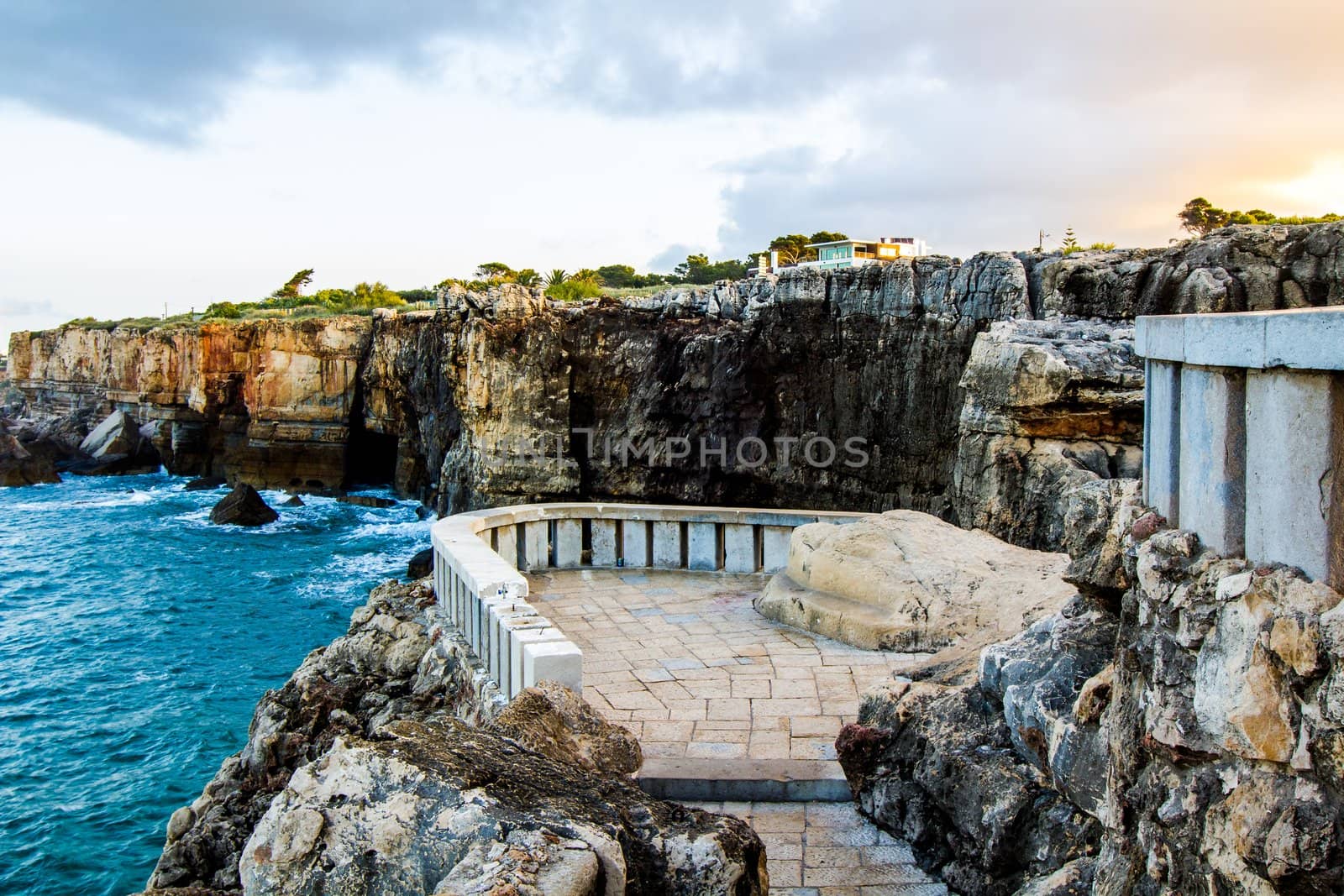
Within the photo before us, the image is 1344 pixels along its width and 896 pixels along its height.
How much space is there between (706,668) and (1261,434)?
495 centimetres

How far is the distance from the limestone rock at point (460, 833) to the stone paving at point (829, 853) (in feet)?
2.79

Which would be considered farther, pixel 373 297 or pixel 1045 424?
pixel 373 297

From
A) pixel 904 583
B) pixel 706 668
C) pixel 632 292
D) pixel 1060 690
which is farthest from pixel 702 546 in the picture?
pixel 632 292

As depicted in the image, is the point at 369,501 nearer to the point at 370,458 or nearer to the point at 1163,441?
the point at 370,458

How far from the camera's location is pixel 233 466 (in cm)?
4303

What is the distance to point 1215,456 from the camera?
115 inches

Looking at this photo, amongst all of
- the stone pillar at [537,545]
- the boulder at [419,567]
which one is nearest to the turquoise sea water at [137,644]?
the boulder at [419,567]

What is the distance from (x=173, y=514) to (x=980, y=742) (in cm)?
3692

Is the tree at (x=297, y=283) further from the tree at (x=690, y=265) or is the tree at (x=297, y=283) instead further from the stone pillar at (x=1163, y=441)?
the stone pillar at (x=1163, y=441)

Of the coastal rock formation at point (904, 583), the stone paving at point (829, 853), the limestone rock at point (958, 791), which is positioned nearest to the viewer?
the limestone rock at point (958, 791)

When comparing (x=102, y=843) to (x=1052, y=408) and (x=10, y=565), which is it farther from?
(x=10, y=565)

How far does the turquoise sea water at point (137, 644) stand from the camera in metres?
13.4

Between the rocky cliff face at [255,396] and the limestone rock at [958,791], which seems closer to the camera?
the limestone rock at [958,791]

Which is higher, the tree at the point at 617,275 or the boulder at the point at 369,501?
the tree at the point at 617,275
